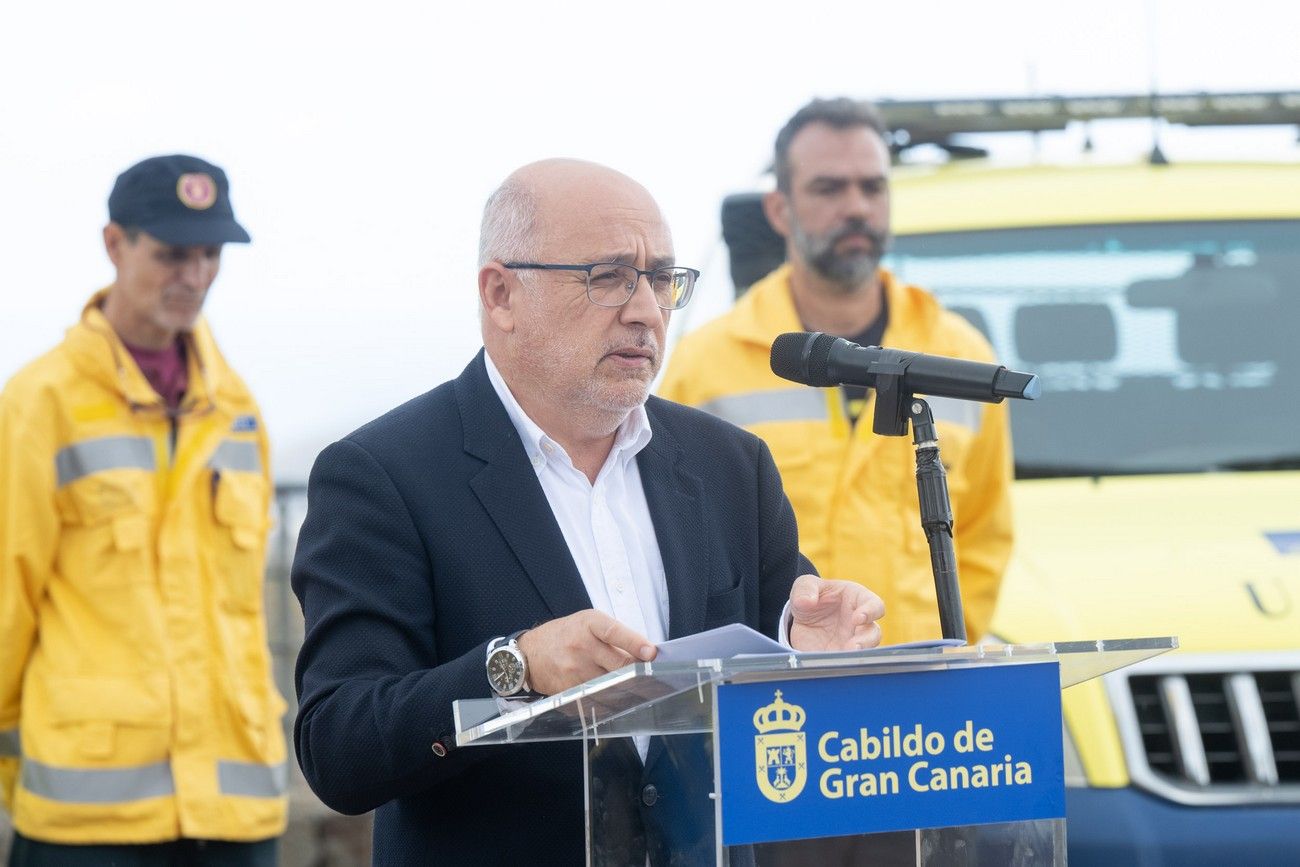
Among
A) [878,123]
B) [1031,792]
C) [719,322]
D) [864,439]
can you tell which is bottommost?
[1031,792]

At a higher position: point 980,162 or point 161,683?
point 980,162

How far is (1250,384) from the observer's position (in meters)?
5.36

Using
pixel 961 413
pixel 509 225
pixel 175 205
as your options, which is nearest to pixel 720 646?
pixel 509 225

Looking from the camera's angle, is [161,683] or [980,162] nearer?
[161,683]

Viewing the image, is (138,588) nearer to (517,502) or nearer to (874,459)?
(874,459)

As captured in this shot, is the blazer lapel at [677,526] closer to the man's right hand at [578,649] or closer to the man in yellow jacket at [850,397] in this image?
the man's right hand at [578,649]

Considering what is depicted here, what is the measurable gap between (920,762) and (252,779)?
8.91ft

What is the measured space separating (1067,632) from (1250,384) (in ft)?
4.06

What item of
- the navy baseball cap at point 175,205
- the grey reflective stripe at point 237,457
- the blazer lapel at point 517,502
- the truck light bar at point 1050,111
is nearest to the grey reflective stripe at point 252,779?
the grey reflective stripe at point 237,457

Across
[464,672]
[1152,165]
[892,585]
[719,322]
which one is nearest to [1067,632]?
[892,585]

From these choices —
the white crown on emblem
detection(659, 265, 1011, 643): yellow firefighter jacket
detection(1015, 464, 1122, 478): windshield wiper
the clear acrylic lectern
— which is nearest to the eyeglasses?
the clear acrylic lectern

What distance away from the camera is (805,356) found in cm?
281

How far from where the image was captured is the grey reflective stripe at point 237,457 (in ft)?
15.9

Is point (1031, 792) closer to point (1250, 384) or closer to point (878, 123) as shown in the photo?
point (878, 123)
